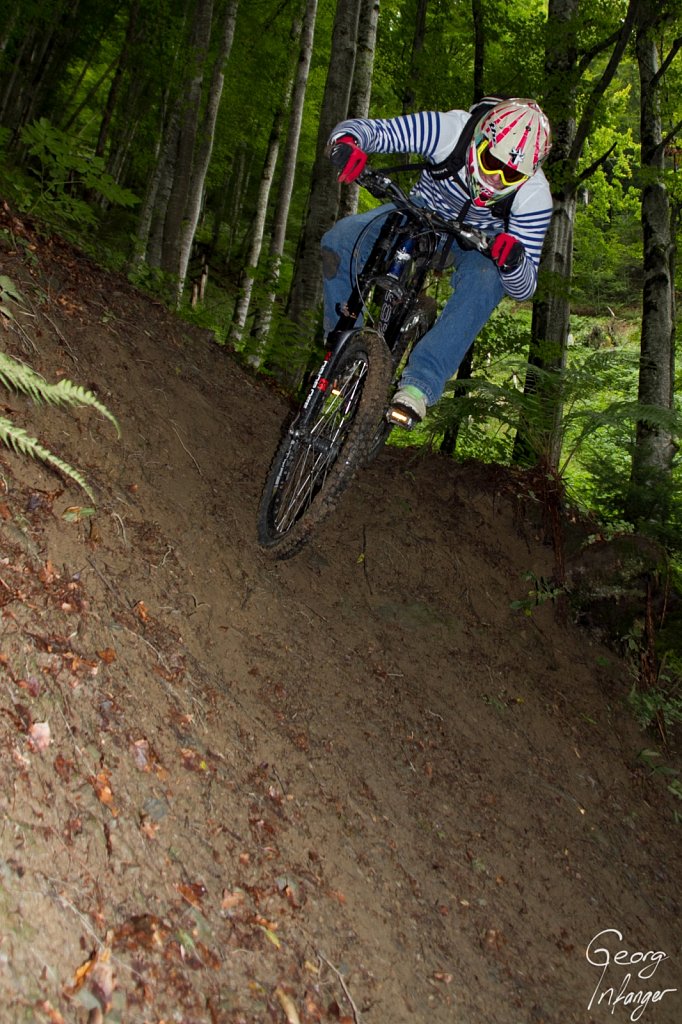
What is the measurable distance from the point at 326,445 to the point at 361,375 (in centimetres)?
48

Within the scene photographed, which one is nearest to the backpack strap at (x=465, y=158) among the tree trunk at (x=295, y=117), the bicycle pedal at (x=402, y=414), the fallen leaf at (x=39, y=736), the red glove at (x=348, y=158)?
the red glove at (x=348, y=158)

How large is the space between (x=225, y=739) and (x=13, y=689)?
1029 mm

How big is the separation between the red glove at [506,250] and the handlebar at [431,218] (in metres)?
0.10

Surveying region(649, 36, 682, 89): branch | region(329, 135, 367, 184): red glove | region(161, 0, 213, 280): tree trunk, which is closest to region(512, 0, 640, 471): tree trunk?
region(649, 36, 682, 89): branch

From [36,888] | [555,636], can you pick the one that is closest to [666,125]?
[555,636]

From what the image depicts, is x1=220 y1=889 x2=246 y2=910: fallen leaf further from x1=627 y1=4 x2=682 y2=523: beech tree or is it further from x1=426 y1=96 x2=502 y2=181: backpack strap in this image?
x1=627 y1=4 x2=682 y2=523: beech tree

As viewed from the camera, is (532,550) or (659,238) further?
(659,238)

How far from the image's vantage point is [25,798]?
6.93 feet

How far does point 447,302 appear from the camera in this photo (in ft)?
14.9

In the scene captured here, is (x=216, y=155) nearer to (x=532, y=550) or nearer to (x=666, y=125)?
(x=666, y=125)

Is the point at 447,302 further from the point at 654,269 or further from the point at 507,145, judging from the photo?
the point at 654,269

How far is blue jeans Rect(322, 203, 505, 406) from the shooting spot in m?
4.41

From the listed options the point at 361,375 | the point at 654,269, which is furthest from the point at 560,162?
the point at 361,375

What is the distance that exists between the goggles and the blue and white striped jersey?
0.18 metres
